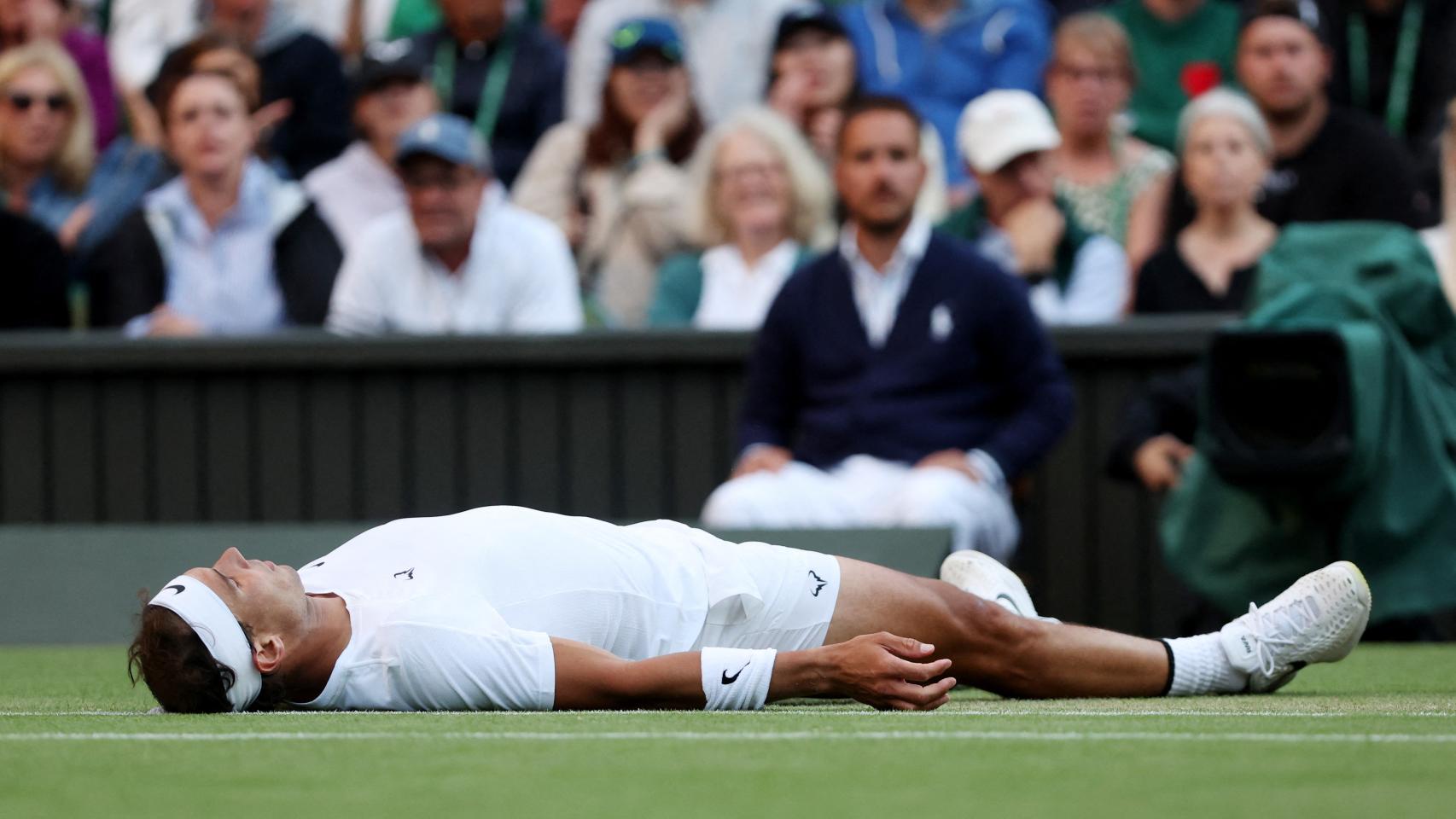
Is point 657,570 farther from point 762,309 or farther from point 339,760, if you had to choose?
point 762,309

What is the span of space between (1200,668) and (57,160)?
262 inches

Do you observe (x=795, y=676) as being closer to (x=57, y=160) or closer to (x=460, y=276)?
(x=460, y=276)

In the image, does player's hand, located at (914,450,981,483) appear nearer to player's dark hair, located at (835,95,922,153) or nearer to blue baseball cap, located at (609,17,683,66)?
player's dark hair, located at (835,95,922,153)

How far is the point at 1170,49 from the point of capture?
34.9 ft

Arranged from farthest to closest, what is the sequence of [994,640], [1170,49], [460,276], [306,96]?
[306,96]
[1170,49]
[460,276]
[994,640]

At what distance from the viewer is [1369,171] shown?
9406mm

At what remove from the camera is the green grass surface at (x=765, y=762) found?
3.61 meters

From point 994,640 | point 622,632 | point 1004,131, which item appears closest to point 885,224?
point 1004,131

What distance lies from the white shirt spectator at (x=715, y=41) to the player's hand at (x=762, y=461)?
294 centimetres

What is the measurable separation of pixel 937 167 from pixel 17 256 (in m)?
3.89

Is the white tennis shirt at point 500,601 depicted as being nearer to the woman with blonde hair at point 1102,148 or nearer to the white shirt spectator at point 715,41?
the woman with blonde hair at point 1102,148

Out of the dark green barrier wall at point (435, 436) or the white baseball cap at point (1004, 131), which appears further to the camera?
the white baseball cap at point (1004, 131)

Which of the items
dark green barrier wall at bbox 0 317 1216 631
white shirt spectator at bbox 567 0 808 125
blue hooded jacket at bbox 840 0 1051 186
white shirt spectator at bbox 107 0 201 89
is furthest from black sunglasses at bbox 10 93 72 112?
blue hooded jacket at bbox 840 0 1051 186

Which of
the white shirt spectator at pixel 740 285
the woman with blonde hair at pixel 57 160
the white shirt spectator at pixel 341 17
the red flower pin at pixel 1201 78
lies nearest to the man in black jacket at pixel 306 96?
the white shirt spectator at pixel 341 17
